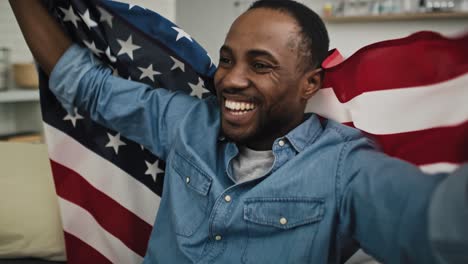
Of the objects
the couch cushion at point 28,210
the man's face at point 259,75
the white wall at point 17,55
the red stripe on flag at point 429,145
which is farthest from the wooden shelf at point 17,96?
the red stripe on flag at point 429,145

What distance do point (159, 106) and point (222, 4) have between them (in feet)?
10.5

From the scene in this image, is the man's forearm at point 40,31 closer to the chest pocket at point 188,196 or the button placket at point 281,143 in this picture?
the chest pocket at point 188,196

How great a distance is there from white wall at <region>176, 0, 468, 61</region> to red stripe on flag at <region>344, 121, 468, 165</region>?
9.27 ft

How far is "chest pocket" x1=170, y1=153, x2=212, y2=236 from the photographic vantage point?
945 mm

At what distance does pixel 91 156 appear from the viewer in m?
1.19

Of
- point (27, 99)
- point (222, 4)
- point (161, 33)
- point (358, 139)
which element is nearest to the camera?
point (358, 139)

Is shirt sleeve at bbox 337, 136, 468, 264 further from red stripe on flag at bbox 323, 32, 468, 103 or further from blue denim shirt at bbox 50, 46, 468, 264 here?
red stripe on flag at bbox 323, 32, 468, 103

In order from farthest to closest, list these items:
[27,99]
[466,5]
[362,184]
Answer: [466,5], [27,99], [362,184]

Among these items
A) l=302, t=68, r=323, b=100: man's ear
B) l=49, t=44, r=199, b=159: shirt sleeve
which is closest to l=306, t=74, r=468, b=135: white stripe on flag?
l=302, t=68, r=323, b=100: man's ear

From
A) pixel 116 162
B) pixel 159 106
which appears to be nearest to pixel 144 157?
pixel 116 162

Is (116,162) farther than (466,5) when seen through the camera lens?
No

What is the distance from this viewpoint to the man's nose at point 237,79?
885mm

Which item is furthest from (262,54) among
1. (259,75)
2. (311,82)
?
(311,82)

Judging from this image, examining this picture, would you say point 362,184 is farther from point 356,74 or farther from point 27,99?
point 27,99
